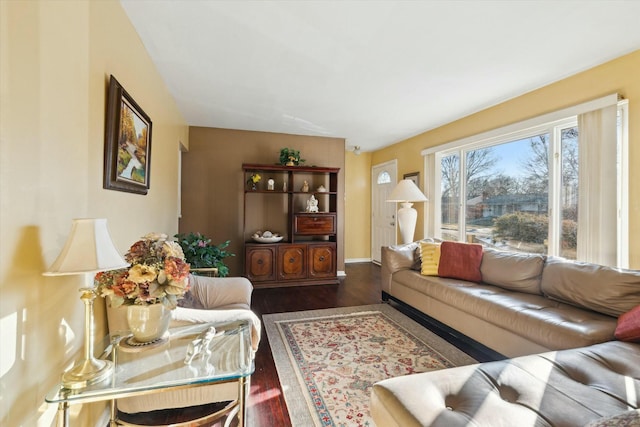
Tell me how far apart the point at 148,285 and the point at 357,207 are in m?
5.68

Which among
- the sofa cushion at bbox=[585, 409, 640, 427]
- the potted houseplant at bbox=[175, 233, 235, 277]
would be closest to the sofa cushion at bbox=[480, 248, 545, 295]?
the sofa cushion at bbox=[585, 409, 640, 427]

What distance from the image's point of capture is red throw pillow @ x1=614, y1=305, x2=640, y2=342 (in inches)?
65.6

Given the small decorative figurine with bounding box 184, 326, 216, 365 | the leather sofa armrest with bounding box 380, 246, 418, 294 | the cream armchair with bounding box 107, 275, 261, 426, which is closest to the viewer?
the small decorative figurine with bounding box 184, 326, 216, 365

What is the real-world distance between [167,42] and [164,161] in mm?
1215

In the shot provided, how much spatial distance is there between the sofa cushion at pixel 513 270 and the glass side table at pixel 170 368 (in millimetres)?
2462

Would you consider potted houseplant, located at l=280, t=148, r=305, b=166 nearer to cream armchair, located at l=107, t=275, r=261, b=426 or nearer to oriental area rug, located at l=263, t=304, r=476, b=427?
oriental area rug, located at l=263, t=304, r=476, b=427

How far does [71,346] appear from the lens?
1.34 m

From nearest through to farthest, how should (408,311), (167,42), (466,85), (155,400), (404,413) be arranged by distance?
1. (404,413)
2. (155,400)
3. (167,42)
4. (466,85)
5. (408,311)

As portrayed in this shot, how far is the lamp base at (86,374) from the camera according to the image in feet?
3.74

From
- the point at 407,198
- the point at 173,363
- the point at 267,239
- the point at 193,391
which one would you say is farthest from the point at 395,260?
the point at 173,363

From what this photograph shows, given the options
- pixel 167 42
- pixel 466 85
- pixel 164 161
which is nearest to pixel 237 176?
pixel 164 161

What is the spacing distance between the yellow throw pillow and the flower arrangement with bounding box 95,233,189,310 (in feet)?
8.86

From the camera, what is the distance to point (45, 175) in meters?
1.12

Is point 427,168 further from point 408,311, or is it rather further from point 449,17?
point 449,17
